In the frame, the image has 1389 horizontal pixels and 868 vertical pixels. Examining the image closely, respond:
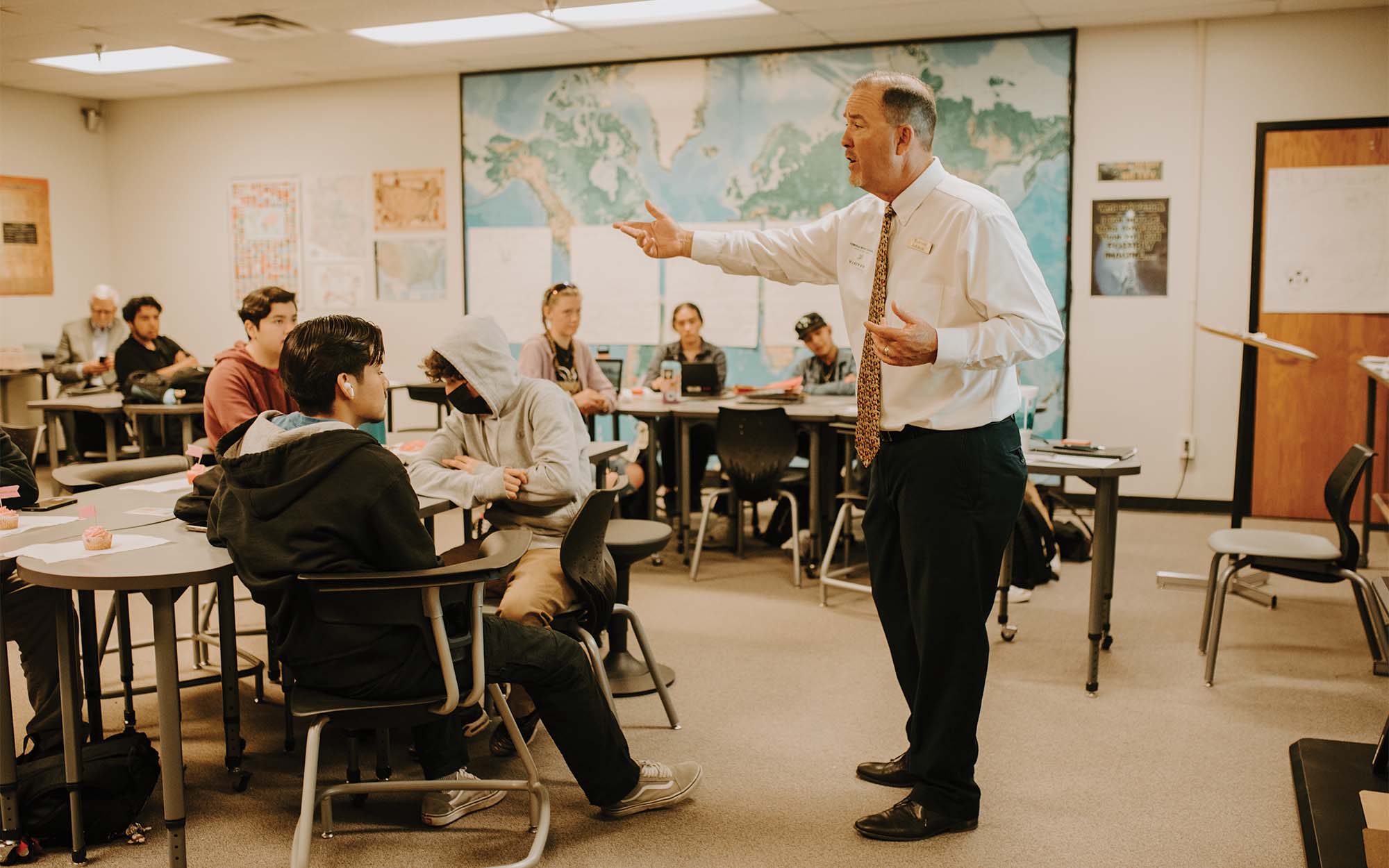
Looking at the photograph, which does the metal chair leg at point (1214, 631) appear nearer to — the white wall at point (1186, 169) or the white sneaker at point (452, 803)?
the white sneaker at point (452, 803)

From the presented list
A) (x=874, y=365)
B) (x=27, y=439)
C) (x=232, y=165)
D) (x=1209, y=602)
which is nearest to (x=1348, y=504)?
(x=1209, y=602)

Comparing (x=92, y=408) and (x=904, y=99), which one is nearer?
(x=904, y=99)

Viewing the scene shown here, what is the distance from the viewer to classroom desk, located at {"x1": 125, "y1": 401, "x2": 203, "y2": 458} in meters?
6.20

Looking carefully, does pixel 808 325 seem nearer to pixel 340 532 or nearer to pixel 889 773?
→ pixel 889 773

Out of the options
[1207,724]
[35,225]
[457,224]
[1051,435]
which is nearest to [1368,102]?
[1051,435]

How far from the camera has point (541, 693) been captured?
2539 millimetres

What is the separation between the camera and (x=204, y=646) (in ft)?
13.0

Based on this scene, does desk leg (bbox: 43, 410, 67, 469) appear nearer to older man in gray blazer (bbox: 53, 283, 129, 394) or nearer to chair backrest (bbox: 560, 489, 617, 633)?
older man in gray blazer (bbox: 53, 283, 129, 394)

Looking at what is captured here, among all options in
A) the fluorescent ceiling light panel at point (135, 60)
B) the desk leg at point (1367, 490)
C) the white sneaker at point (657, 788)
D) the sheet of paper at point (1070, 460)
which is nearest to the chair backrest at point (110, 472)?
the white sneaker at point (657, 788)

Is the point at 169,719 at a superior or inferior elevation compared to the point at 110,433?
inferior

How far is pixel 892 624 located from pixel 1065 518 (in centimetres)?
417

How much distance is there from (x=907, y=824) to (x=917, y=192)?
1.44 m

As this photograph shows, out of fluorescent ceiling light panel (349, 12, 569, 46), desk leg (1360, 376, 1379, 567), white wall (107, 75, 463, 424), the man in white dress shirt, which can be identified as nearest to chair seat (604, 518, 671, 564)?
the man in white dress shirt

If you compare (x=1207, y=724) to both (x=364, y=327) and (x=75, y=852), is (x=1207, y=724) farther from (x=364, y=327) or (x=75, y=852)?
(x=75, y=852)
